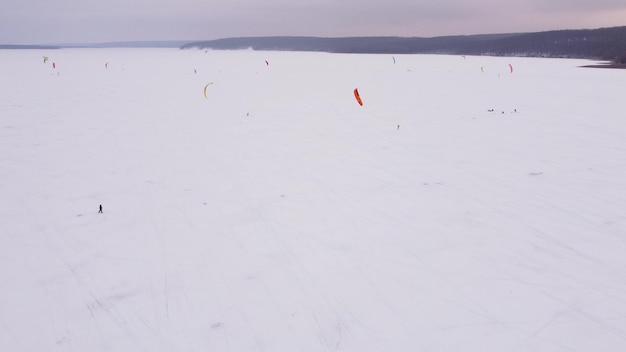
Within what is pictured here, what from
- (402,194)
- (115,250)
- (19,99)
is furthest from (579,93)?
(19,99)

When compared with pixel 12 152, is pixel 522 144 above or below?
above

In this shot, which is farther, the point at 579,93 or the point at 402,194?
the point at 579,93

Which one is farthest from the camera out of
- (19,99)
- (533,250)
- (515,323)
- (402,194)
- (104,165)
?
(19,99)

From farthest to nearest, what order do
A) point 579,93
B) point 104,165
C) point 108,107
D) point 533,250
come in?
point 579,93 → point 108,107 → point 104,165 → point 533,250

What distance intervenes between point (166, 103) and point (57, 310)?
11.8 m

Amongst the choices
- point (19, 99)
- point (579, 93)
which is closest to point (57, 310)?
point (19, 99)

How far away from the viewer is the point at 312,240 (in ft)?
14.3

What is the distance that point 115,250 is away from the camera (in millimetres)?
4109

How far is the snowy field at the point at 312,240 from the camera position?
3.03m

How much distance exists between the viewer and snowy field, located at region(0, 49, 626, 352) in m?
3.03

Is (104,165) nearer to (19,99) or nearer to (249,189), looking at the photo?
(249,189)

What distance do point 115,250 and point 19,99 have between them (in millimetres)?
12567

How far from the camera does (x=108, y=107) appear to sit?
12.9 m

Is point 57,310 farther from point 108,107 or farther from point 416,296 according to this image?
point 108,107
